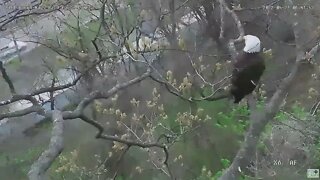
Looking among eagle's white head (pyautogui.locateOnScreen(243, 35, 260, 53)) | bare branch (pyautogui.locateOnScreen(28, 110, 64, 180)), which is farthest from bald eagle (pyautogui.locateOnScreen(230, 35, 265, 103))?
bare branch (pyautogui.locateOnScreen(28, 110, 64, 180))

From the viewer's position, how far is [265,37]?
884cm

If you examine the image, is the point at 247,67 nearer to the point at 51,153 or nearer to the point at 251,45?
the point at 251,45

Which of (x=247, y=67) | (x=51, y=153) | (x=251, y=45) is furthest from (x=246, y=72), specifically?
(x=51, y=153)

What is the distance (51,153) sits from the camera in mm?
2545

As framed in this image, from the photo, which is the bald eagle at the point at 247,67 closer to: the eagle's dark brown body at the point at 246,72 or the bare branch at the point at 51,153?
the eagle's dark brown body at the point at 246,72

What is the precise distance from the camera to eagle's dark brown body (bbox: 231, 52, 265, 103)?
16.5 ft

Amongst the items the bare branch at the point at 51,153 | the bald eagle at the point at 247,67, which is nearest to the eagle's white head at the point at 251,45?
the bald eagle at the point at 247,67

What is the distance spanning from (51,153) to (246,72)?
3.07 m

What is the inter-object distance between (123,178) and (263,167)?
265 cm

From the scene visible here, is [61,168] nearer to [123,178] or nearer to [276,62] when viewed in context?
[123,178]

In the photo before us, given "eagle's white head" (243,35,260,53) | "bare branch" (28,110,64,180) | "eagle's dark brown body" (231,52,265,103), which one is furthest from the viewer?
"eagle's dark brown body" (231,52,265,103)

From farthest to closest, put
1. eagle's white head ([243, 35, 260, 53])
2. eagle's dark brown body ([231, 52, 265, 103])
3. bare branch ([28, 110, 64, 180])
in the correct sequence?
eagle's dark brown body ([231, 52, 265, 103]) < eagle's white head ([243, 35, 260, 53]) < bare branch ([28, 110, 64, 180])

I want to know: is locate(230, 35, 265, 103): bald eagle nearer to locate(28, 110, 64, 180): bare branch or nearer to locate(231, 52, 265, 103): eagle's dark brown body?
locate(231, 52, 265, 103): eagle's dark brown body

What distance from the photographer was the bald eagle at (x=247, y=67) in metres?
4.90
